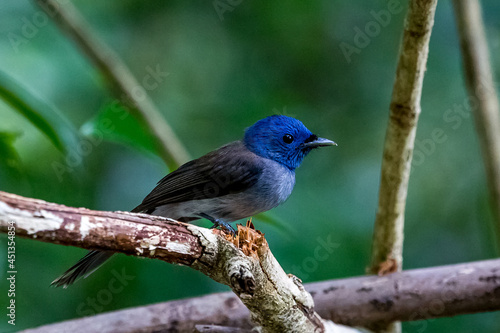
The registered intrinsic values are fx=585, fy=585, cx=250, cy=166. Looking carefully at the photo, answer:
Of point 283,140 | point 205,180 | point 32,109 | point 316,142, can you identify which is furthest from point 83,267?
point 316,142

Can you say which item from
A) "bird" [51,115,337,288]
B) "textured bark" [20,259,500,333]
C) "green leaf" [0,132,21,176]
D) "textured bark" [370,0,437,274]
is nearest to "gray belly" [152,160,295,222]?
"bird" [51,115,337,288]

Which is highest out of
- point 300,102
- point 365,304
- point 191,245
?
point 300,102

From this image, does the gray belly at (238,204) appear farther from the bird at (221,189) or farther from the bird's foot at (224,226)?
the bird's foot at (224,226)

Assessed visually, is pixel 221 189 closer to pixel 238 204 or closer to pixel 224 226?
pixel 238 204

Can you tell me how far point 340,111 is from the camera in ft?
17.6

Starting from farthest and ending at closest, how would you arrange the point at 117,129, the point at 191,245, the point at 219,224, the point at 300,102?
the point at 300,102, the point at 219,224, the point at 117,129, the point at 191,245

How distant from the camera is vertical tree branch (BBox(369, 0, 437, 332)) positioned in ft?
9.09

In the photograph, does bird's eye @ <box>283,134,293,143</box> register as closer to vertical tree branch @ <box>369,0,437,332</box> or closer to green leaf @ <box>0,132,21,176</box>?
vertical tree branch @ <box>369,0,437,332</box>

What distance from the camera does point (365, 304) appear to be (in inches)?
134

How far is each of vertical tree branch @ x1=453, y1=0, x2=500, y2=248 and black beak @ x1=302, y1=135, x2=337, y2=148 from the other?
1.36 metres

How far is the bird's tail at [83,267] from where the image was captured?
301cm

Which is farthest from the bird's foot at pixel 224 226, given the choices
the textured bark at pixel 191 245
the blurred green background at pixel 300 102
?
the blurred green background at pixel 300 102

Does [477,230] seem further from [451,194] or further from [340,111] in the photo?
[340,111]

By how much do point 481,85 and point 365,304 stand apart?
73.3 inches
